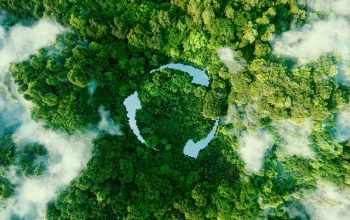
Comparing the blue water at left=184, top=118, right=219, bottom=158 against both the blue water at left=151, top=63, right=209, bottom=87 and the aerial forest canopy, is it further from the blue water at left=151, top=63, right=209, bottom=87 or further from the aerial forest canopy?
the blue water at left=151, top=63, right=209, bottom=87

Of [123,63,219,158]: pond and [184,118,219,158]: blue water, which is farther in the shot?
[184,118,219,158]: blue water

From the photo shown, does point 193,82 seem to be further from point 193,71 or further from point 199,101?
point 199,101

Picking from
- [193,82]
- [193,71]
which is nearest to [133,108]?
[193,82]

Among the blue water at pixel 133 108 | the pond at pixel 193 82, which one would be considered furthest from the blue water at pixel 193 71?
the blue water at pixel 133 108

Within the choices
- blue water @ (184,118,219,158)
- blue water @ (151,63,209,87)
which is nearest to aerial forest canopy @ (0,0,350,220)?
blue water @ (151,63,209,87)

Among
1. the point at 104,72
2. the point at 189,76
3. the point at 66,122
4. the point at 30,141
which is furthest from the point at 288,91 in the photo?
the point at 30,141

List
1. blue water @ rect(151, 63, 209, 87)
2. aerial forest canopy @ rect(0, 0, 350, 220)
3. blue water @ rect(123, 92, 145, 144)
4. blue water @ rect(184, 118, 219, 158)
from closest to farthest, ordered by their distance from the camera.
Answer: aerial forest canopy @ rect(0, 0, 350, 220) → blue water @ rect(151, 63, 209, 87) → blue water @ rect(123, 92, 145, 144) → blue water @ rect(184, 118, 219, 158)

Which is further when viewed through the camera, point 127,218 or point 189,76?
point 189,76

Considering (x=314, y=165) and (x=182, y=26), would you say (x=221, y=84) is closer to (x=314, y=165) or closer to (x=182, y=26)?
(x=182, y=26)

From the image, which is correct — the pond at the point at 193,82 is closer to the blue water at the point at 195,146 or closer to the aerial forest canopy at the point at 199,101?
the blue water at the point at 195,146
